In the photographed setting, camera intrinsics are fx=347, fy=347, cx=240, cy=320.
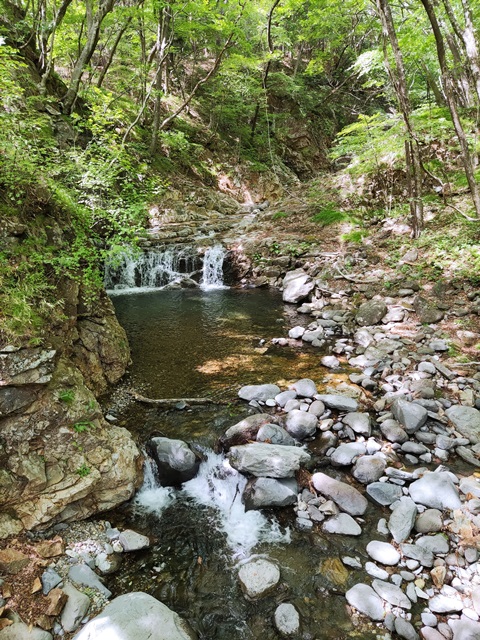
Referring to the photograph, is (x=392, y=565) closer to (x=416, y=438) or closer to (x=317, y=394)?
(x=416, y=438)

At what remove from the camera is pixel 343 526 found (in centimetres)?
323

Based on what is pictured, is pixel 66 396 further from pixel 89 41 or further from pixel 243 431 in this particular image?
pixel 89 41

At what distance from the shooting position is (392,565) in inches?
113

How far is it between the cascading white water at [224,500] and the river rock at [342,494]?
59 cm

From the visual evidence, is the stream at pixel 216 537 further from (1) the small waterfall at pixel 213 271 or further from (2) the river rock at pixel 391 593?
(1) the small waterfall at pixel 213 271

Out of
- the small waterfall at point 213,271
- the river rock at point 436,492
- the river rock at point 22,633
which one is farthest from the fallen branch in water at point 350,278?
the river rock at point 22,633

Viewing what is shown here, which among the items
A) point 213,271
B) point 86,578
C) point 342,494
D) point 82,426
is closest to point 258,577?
point 342,494

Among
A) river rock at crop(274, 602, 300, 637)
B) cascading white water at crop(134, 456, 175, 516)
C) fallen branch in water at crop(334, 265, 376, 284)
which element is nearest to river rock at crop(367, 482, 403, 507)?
river rock at crop(274, 602, 300, 637)

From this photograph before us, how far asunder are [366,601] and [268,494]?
3.85ft

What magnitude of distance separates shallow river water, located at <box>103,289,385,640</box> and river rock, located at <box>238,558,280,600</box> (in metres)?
0.06

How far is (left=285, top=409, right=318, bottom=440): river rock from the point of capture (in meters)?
4.48

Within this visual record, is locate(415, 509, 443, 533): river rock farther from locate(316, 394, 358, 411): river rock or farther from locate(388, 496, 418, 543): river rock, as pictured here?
locate(316, 394, 358, 411): river rock

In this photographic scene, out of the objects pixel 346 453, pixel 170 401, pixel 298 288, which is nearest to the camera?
pixel 346 453

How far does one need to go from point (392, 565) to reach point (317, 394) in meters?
2.57
